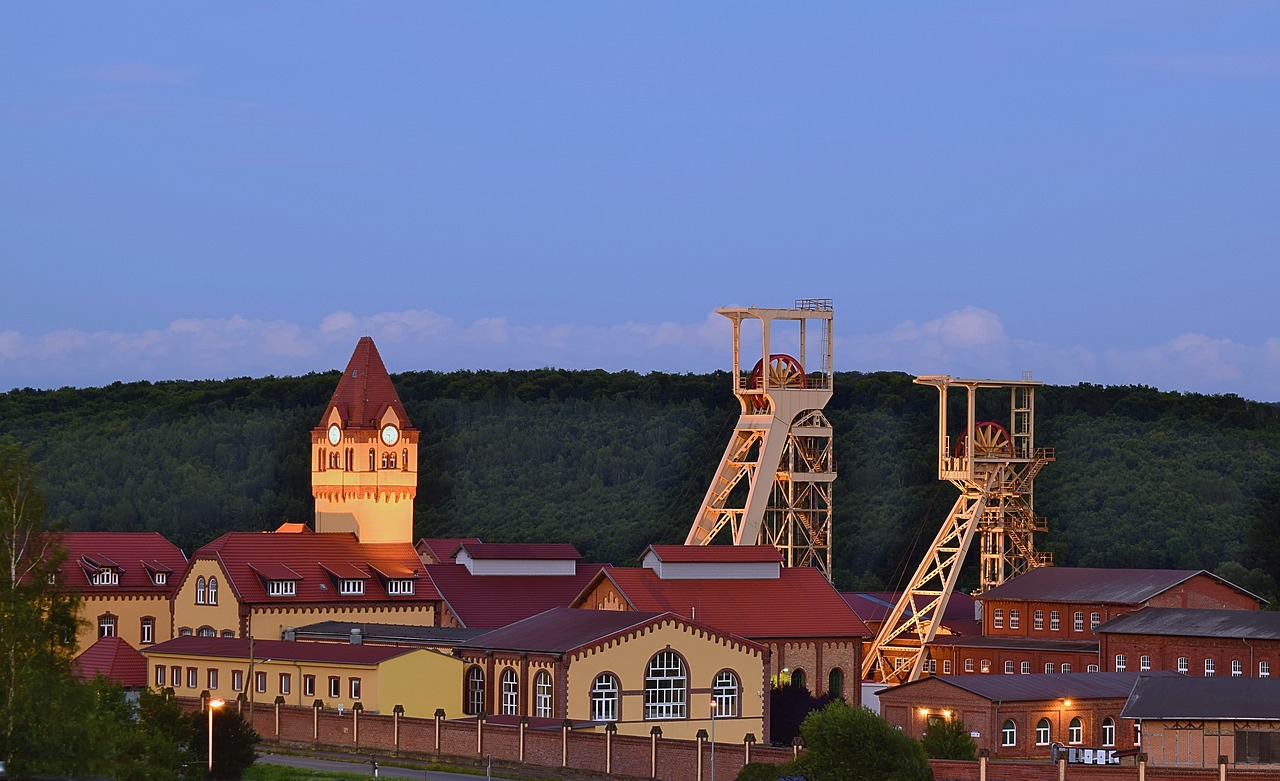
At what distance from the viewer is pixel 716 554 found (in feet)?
279

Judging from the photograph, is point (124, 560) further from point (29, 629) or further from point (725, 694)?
point (29, 629)

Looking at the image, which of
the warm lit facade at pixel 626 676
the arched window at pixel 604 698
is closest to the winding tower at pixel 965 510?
the warm lit facade at pixel 626 676

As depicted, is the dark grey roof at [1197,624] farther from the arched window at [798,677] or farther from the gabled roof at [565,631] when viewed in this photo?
the gabled roof at [565,631]

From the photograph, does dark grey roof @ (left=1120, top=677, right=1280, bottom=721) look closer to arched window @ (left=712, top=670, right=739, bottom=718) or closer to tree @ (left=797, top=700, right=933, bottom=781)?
tree @ (left=797, top=700, right=933, bottom=781)

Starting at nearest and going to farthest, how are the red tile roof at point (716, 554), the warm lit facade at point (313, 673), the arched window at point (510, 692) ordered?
the arched window at point (510, 692) < the warm lit facade at point (313, 673) < the red tile roof at point (716, 554)

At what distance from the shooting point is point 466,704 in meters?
74.9

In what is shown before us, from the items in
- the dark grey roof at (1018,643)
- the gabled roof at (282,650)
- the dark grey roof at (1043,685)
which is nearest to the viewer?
the dark grey roof at (1043,685)

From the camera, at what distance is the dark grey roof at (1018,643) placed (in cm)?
9038

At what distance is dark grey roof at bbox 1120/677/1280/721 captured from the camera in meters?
62.8

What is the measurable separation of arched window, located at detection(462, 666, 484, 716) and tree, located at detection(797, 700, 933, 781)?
20148mm

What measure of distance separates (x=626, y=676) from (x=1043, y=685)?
44.9 ft

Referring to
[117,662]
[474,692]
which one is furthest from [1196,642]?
[117,662]

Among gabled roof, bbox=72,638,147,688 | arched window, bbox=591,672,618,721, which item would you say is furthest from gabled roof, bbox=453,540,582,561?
arched window, bbox=591,672,618,721

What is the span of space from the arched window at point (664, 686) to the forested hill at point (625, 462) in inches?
1980
